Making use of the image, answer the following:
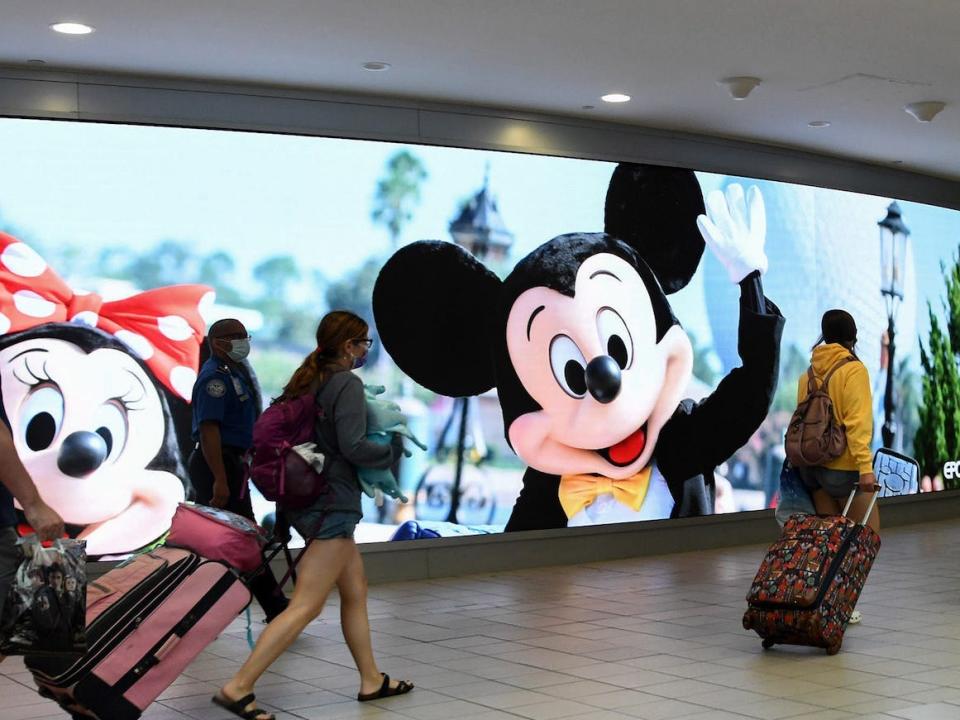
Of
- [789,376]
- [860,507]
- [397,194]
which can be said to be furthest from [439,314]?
[789,376]

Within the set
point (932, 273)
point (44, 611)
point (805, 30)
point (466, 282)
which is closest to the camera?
point (44, 611)

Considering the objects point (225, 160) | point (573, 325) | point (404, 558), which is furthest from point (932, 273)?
point (225, 160)

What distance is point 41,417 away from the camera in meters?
7.84

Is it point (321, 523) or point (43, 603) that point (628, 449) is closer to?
point (321, 523)

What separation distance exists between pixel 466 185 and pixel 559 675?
4.39 meters

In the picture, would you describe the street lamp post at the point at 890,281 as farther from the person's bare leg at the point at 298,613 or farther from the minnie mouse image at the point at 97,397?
the person's bare leg at the point at 298,613

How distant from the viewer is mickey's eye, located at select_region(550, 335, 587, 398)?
379 inches

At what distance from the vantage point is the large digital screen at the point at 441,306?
7.94 m

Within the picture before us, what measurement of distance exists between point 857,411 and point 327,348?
292 centimetres

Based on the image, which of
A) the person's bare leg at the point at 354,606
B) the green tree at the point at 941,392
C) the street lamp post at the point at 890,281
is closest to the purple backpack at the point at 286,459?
the person's bare leg at the point at 354,606

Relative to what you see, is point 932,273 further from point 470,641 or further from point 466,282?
point 470,641

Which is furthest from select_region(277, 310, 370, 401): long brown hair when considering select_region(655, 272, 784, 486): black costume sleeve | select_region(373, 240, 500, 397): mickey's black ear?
select_region(655, 272, 784, 486): black costume sleeve

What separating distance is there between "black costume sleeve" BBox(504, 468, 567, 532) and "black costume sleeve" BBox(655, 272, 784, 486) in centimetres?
100

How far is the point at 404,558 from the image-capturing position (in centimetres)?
895
